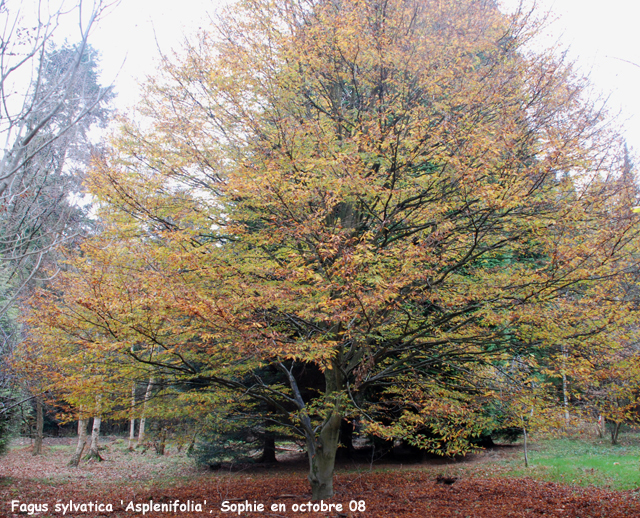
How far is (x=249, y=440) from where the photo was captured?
1316cm

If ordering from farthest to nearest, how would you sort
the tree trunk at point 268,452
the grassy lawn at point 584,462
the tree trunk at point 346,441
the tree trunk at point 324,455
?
the tree trunk at point 268,452
the tree trunk at point 346,441
the grassy lawn at point 584,462
the tree trunk at point 324,455

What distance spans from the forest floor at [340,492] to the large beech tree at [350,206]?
4.98ft

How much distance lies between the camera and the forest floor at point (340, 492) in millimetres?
6578

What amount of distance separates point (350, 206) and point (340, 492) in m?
6.12

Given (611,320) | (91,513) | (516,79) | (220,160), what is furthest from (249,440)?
(516,79)

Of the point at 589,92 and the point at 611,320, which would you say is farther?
the point at 589,92

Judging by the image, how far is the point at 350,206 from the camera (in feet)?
24.7

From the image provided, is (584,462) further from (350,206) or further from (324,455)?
(350,206)

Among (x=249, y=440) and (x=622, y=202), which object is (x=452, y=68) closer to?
(x=622, y=202)

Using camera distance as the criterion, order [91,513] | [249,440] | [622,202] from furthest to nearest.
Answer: [249,440] → [91,513] → [622,202]

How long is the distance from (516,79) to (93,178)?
687 centimetres

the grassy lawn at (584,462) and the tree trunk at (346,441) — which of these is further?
the tree trunk at (346,441)

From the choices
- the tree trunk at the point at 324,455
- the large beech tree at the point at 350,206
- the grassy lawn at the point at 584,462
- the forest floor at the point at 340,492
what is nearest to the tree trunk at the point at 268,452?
the forest floor at the point at 340,492

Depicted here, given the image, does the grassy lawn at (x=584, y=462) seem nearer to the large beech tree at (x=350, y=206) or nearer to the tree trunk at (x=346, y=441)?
the large beech tree at (x=350, y=206)
